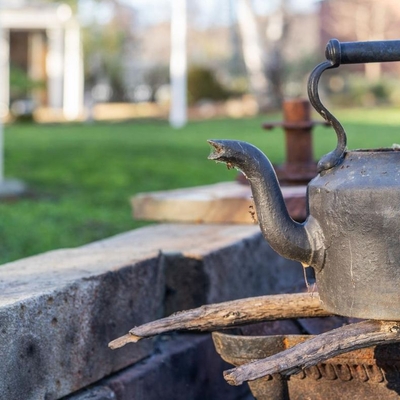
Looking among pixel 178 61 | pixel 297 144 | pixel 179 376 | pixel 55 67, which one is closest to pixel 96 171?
pixel 297 144

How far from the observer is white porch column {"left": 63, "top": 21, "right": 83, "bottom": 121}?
21062mm

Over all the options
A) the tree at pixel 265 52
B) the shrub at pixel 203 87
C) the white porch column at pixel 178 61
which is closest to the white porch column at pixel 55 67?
the shrub at pixel 203 87

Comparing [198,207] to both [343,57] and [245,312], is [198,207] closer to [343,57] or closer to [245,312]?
[245,312]

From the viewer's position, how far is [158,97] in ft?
89.0

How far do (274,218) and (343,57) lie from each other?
387mm

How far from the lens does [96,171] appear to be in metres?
7.17

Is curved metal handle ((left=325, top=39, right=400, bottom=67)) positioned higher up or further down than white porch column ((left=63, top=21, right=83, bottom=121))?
further down

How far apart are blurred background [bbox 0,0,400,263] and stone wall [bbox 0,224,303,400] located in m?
0.93

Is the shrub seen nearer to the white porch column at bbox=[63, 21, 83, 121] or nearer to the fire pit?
the white porch column at bbox=[63, 21, 83, 121]

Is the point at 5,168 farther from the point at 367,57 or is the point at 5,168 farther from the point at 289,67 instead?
the point at 289,67

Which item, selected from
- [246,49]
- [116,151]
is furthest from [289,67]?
[116,151]

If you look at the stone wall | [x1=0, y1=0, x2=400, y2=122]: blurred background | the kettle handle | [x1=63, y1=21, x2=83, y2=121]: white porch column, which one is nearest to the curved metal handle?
the kettle handle

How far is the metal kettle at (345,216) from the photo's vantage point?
1.74m

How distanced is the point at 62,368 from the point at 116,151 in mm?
7267
